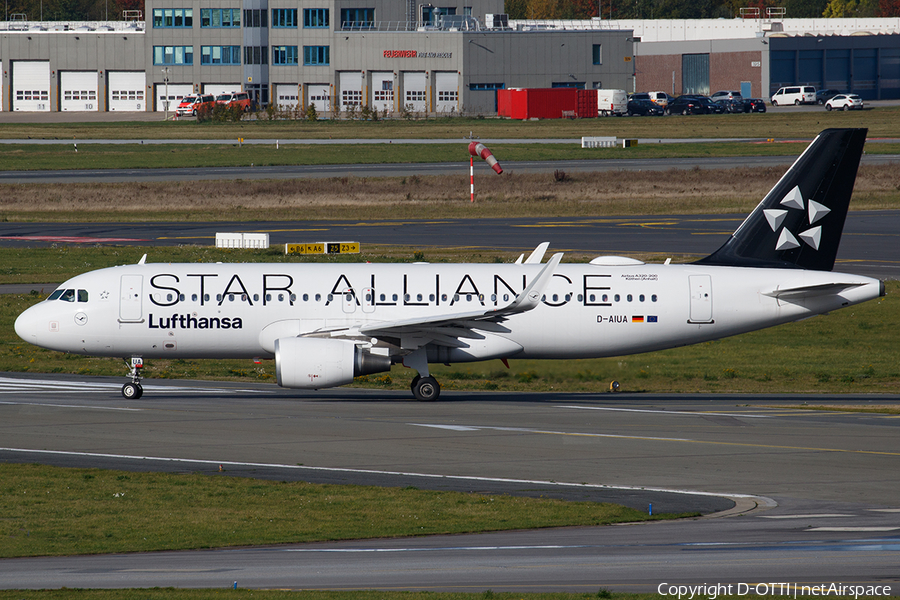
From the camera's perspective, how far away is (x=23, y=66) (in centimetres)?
18275

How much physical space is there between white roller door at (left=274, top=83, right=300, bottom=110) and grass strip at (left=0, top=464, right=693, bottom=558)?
487 ft

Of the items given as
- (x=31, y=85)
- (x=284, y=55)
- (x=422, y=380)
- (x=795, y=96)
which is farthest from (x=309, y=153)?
(x=31, y=85)

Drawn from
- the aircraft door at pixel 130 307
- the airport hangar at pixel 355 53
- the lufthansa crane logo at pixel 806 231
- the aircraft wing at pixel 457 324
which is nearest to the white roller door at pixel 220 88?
the airport hangar at pixel 355 53

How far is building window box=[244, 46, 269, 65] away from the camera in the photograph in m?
168

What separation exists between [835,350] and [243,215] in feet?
165

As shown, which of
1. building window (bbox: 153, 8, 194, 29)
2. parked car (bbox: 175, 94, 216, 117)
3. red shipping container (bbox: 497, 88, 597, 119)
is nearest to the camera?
red shipping container (bbox: 497, 88, 597, 119)

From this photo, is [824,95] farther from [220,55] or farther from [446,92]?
[220,55]

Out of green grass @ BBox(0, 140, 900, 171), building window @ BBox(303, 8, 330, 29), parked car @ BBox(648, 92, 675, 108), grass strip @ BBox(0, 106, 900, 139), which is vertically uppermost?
building window @ BBox(303, 8, 330, 29)

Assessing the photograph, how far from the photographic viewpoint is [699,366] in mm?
41719

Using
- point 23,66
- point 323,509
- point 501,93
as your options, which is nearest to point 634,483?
point 323,509

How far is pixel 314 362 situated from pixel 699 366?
53.4 ft

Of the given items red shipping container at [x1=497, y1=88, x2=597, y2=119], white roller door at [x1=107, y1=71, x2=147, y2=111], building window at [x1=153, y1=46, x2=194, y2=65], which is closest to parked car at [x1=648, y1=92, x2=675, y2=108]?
red shipping container at [x1=497, y1=88, x2=597, y2=119]

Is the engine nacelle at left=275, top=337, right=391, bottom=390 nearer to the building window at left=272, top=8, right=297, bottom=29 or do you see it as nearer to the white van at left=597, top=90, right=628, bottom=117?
the white van at left=597, top=90, right=628, bottom=117

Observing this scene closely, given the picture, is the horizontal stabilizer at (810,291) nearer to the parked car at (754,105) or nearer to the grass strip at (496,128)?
the grass strip at (496,128)
